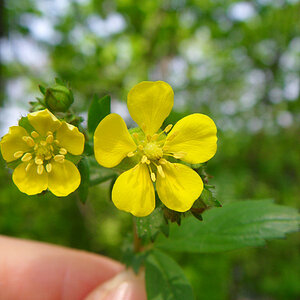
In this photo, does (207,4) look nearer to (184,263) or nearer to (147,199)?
(184,263)

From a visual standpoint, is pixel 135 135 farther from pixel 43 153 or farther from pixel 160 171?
pixel 43 153

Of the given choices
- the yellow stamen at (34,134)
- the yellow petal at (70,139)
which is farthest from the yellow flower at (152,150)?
the yellow stamen at (34,134)

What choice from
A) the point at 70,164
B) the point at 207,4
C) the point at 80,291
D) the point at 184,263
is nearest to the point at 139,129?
the point at 70,164

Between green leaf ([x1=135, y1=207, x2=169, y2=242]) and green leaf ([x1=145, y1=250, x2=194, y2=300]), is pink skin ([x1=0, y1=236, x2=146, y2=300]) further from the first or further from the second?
green leaf ([x1=135, y1=207, x2=169, y2=242])

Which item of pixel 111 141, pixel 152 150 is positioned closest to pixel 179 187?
pixel 152 150

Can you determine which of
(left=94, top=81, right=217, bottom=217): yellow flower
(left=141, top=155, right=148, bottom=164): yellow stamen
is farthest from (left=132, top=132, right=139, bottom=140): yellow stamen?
(left=141, top=155, right=148, bottom=164): yellow stamen
